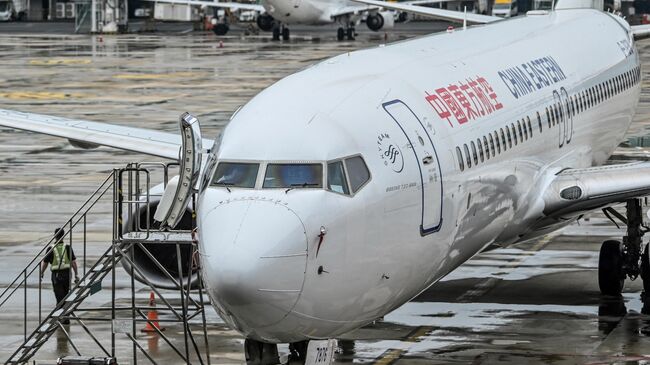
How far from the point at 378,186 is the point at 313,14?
80727 mm

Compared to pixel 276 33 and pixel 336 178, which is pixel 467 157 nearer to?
pixel 336 178

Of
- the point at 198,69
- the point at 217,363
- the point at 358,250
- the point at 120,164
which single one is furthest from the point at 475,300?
the point at 198,69

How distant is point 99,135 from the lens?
82.9ft

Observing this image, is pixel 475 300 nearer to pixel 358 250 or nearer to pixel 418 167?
pixel 418 167

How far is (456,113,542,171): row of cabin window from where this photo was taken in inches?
758

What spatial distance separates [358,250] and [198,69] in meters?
57.6

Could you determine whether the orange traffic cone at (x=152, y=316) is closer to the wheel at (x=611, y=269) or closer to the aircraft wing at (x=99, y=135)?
the aircraft wing at (x=99, y=135)

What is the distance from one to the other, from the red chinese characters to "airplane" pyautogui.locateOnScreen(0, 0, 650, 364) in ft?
0.12

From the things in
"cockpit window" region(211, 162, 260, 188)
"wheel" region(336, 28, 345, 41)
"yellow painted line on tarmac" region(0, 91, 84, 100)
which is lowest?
"wheel" region(336, 28, 345, 41)

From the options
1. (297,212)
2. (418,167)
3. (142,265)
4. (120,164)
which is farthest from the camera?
(120,164)

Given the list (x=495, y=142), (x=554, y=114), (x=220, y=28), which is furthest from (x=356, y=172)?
(x=220, y=28)

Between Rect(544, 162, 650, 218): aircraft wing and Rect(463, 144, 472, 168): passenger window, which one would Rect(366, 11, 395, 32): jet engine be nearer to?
Rect(544, 162, 650, 218): aircraft wing

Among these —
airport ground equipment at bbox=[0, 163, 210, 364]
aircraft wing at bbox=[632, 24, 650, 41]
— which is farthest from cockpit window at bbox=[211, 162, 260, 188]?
aircraft wing at bbox=[632, 24, 650, 41]

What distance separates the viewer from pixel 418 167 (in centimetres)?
1712
